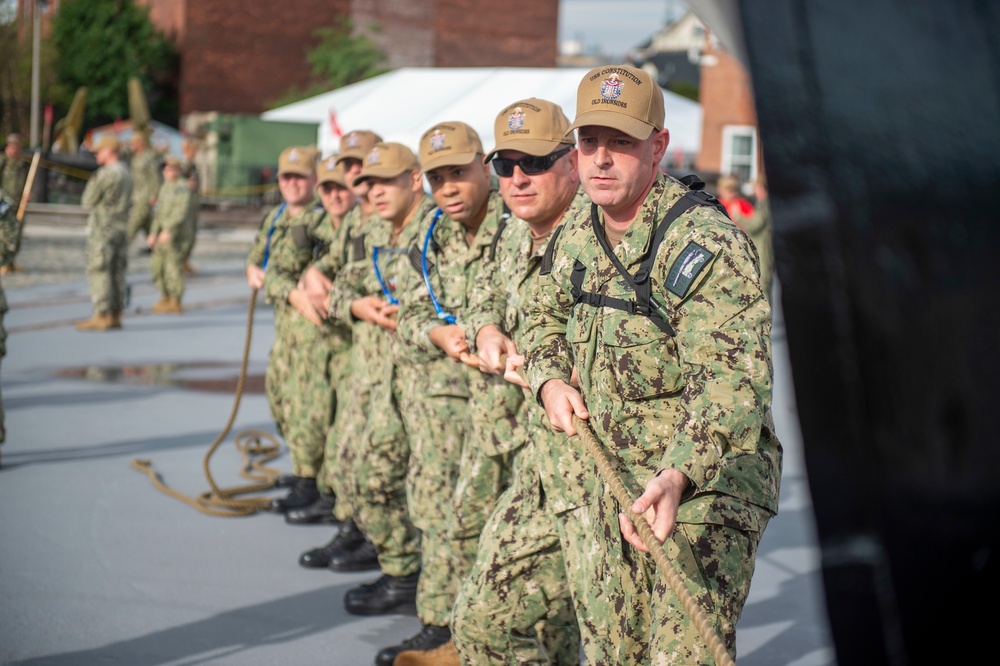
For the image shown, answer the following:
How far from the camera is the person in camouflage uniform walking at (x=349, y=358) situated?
20.1 feet

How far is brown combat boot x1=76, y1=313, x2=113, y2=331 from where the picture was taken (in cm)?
1484

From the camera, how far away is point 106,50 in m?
48.2

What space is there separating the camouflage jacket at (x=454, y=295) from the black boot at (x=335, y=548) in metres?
1.66

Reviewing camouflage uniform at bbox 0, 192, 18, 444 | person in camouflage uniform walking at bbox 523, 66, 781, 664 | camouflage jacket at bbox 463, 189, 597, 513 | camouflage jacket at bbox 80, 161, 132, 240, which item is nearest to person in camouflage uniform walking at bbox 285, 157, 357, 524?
camouflage uniform at bbox 0, 192, 18, 444

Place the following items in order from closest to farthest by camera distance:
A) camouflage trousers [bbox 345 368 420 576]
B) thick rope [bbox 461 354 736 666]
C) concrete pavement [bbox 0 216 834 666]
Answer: thick rope [bbox 461 354 736 666] < concrete pavement [bbox 0 216 834 666] < camouflage trousers [bbox 345 368 420 576]

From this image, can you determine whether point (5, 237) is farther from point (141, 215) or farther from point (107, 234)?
point (141, 215)

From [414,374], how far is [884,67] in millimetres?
4204

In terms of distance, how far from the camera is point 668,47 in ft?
339

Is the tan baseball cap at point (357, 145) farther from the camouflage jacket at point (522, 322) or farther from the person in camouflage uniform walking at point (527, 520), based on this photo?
the person in camouflage uniform walking at point (527, 520)

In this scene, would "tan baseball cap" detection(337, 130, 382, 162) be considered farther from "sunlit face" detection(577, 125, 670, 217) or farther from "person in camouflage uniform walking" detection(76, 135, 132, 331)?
"person in camouflage uniform walking" detection(76, 135, 132, 331)

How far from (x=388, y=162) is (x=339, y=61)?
45975 mm

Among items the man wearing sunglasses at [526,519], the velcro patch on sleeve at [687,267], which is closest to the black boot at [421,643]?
the man wearing sunglasses at [526,519]

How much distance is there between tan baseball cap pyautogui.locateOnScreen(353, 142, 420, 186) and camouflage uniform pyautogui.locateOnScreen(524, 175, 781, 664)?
242 centimetres

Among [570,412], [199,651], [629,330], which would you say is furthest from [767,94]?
[199,651]
